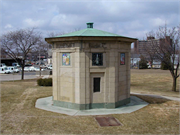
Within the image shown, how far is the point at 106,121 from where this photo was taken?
376 inches

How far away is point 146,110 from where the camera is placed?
11.6 metres

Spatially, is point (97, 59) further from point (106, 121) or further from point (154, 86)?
point (154, 86)

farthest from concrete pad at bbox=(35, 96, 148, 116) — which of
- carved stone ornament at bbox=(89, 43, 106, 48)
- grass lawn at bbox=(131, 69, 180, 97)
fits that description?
grass lawn at bbox=(131, 69, 180, 97)

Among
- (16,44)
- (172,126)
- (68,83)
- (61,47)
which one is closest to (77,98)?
(68,83)

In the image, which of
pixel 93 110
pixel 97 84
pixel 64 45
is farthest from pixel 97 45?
pixel 93 110

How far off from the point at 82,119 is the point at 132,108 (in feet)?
12.1

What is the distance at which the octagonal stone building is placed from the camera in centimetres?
1120

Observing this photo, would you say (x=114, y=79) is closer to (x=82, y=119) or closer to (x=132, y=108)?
(x=132, y=108)

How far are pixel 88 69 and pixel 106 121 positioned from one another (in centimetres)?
322

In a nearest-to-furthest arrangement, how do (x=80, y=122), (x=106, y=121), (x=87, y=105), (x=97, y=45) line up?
(x=80, y=122)
(x=106, y=121)
(x=97, y=45)
(x=87, y=105)

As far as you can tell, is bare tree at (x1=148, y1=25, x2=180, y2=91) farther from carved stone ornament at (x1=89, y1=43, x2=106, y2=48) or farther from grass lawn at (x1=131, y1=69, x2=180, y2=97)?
carved stone ornament at (x1=89, y1=43, x2=106, y2=48)

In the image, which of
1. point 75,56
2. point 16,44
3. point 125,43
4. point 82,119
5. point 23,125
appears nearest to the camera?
point 23,125

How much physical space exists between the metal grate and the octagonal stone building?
1.72 meters

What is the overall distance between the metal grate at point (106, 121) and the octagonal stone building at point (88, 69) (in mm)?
1724
